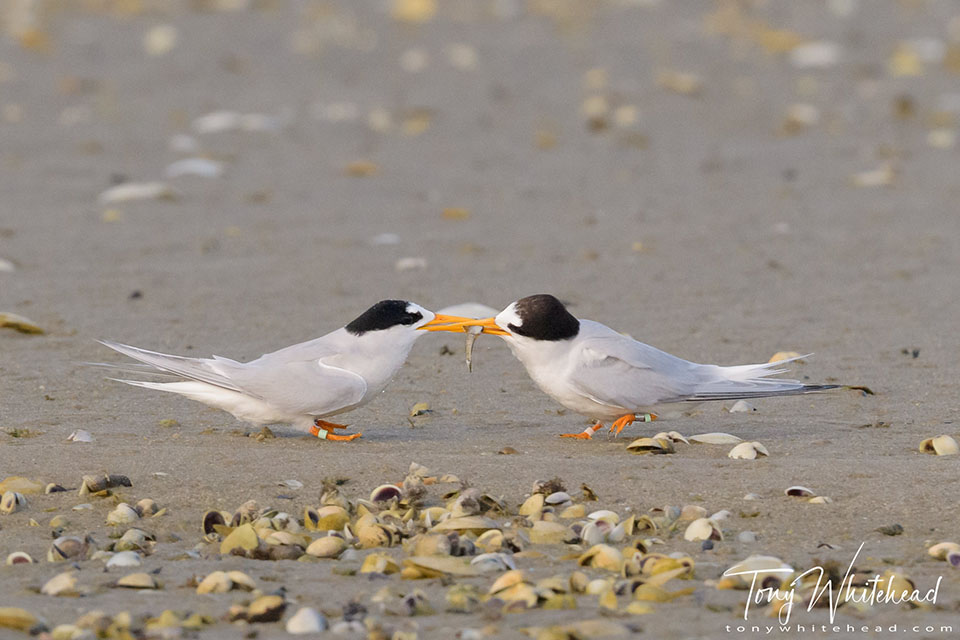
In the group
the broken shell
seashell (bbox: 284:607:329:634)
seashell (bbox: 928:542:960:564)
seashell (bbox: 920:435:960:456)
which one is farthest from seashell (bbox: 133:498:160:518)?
seashell (bbox: 920:435:960:456)

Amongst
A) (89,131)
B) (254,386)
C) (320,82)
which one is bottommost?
(254,386)

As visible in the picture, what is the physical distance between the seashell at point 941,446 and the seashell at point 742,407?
87cm

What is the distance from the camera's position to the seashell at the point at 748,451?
4.64 m

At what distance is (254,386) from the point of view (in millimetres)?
4812

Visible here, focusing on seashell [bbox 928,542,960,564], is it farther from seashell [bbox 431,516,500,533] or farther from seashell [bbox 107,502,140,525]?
seashell [bbox 107,502,140,525]

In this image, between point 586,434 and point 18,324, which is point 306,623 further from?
point 18,324

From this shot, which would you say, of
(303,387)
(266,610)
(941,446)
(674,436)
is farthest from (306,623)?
(941,446)

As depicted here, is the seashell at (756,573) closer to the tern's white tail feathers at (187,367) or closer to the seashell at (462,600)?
the seashell at (462,600)

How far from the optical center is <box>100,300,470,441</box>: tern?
4.82 meters

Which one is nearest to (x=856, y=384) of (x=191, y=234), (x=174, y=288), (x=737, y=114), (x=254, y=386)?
(x=254, y=386)

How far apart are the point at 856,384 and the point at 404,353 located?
194cm

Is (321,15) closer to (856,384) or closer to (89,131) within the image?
(89,131)

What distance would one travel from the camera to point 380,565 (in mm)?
3670
